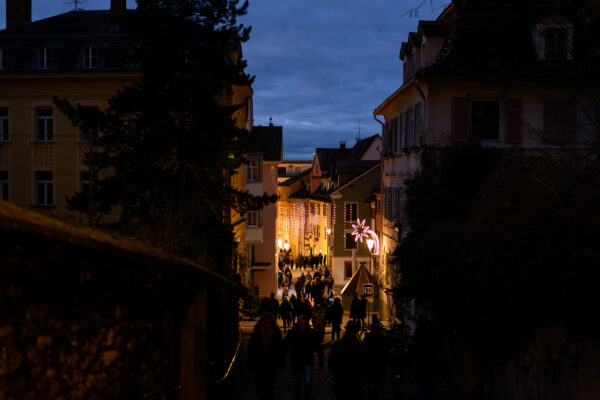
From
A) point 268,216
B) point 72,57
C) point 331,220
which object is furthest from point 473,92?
point 331,220

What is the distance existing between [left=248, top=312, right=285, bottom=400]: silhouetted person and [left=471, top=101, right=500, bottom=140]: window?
14.8m

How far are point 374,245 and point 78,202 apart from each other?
17418mm

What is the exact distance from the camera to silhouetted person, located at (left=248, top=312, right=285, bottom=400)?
32.5ft

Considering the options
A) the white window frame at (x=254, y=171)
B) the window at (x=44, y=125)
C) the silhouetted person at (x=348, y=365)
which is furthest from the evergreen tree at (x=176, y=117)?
the white window frame at (x=254, y=171)

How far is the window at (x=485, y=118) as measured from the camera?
882 inches

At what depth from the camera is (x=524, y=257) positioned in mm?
9750

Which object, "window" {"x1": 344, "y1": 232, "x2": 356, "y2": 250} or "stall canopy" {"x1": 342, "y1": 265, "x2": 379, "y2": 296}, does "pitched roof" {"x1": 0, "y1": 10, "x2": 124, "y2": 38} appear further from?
"window" {"x1": 344, "y1": 232, "x2": 356, "y2": 250}

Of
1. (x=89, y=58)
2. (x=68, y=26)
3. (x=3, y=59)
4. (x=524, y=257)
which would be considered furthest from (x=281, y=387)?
(x=68, y=26)

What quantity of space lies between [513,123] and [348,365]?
15050 mm

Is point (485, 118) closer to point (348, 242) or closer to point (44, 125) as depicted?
point (44, 125)

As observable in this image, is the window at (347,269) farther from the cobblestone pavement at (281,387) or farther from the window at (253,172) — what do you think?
the cobblestone pavement at (281,387)

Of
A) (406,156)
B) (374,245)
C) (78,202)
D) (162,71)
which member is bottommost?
(374,245)

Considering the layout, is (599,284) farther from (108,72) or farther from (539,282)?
(108,72)

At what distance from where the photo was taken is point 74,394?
450cm
